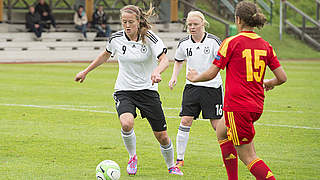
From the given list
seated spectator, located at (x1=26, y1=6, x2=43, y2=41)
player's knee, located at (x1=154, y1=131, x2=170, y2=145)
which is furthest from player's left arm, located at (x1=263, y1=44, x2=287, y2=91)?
seated spectator, located at (x1=26, y1=6, x2=43, y2=41)

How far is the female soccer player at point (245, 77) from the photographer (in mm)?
5598

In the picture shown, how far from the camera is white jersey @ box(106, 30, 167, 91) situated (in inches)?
290

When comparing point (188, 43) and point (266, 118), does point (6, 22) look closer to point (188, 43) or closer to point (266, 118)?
point (266, 118)

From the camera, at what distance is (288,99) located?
16.0 m

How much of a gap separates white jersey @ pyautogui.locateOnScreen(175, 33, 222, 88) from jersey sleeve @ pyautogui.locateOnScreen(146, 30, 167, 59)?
2.73 ft

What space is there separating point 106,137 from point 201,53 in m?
2.77

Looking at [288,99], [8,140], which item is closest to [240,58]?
[8,140]

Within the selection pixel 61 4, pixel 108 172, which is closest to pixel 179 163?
pixel 108 172

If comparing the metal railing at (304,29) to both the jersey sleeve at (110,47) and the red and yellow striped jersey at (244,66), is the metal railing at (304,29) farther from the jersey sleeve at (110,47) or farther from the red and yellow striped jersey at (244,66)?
the red and yellow striped jersey at (244,66)

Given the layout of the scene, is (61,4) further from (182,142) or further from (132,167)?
(132,167)

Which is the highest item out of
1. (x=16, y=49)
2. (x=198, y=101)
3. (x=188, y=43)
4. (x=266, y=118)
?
(x=188, y=43)

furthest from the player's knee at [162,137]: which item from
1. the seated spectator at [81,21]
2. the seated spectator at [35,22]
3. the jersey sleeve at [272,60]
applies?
the seated spectator at [81,21]

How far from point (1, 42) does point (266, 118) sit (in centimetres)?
2277

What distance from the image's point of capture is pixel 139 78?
24.3 ft
